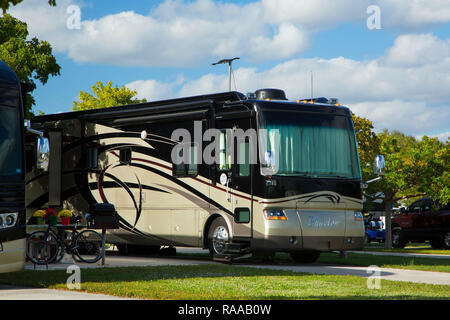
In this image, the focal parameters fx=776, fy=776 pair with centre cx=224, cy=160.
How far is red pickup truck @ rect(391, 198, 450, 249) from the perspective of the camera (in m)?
27.4

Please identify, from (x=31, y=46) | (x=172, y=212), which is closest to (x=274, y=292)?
(x=172, y=212)

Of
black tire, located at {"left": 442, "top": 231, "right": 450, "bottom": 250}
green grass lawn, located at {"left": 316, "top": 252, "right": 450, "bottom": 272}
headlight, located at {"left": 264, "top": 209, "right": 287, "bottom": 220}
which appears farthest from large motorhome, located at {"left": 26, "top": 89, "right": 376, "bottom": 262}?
black tire, located at {"left": 442, "top": 231, "right": 450, "bottom": 250}

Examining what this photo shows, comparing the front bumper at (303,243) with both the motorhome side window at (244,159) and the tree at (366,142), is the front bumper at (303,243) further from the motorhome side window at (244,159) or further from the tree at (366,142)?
the tree at (366,142)

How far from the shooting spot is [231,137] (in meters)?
16.1

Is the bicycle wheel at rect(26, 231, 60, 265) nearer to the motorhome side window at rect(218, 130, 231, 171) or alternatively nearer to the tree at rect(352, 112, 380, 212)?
the motorhome side window at rect(218, 130, 231, 171)

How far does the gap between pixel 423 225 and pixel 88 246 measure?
15644 millimetres

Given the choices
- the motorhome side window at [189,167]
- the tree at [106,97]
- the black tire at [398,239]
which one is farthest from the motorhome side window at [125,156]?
the tree at [106,97]

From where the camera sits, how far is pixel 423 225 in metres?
28.1

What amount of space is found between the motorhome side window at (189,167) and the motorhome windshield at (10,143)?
584 centimetres

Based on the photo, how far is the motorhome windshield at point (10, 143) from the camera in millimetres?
11328

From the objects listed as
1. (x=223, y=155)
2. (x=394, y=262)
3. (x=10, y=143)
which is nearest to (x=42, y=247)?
(x=223, y=155)

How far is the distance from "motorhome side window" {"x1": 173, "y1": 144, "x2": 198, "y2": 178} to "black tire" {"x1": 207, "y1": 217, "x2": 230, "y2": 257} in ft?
4.06

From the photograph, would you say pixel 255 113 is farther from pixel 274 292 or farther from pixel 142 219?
pixel 274 292

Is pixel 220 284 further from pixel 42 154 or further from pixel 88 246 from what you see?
pixel 88 246
